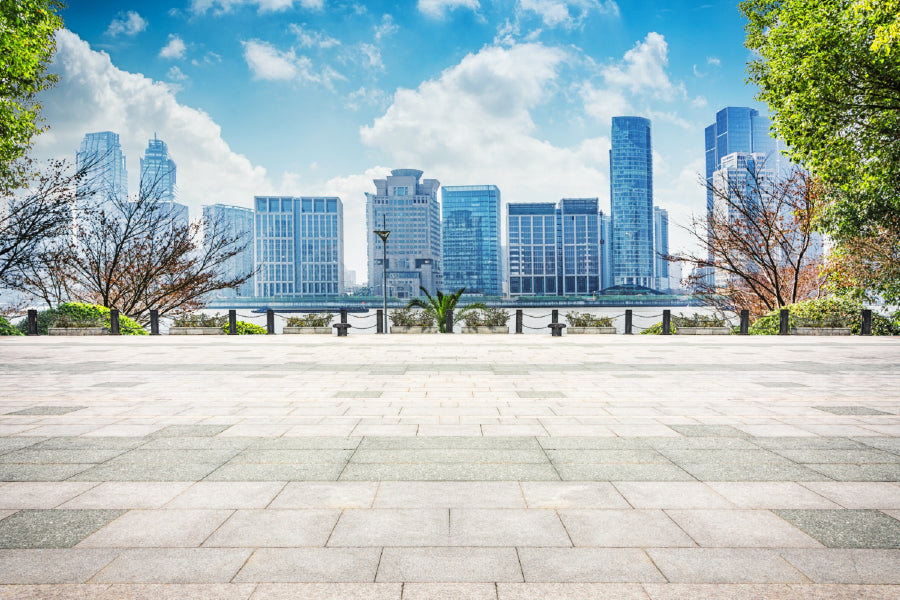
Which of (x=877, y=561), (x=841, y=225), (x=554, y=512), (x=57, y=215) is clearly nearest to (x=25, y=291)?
(x=57, y=215)

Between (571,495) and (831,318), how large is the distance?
24372 mm

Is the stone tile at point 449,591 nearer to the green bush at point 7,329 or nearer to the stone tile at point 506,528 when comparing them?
the stone tile at point 506,528

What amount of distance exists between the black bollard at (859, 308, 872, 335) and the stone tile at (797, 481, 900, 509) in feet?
72.3

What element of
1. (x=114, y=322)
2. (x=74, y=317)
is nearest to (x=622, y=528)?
(x=114, y=322)

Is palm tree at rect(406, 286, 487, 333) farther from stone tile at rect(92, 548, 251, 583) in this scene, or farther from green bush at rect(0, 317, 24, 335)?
stone tile at rect(92, 548, 251, 583)

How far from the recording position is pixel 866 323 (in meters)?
21.5

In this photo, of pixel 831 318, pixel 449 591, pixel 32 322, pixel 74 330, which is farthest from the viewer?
pixel 74 330

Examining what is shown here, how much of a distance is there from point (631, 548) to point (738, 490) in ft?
5.50

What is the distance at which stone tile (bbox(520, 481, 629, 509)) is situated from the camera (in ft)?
12.9

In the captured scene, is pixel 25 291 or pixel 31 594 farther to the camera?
pixel 25 291

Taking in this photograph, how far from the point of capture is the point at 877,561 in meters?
3.03

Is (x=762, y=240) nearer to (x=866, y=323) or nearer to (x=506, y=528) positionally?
(x=866, y=323)

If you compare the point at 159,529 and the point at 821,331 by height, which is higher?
the point at 821,331

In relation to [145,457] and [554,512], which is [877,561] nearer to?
[554,512]
